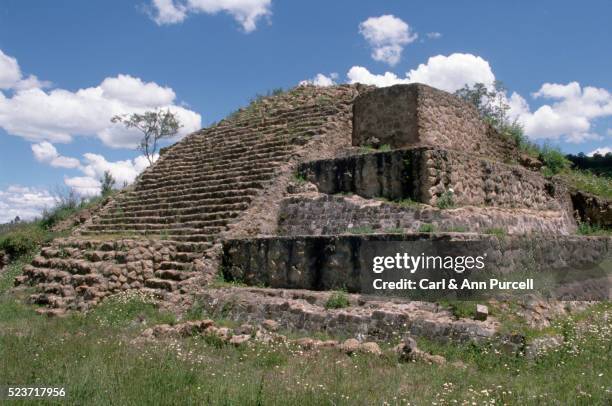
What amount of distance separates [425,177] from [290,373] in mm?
4662

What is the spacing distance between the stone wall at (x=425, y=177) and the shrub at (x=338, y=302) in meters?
2.43

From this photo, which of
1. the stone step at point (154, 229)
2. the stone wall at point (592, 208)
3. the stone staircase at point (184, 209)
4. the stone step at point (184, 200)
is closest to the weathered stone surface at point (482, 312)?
the stone staircase at point (184, 209)

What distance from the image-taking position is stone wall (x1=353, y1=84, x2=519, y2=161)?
11350 mm

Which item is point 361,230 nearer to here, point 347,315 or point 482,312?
point 347,315

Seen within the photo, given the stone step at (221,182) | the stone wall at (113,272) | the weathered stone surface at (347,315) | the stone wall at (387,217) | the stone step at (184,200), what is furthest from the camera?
the stone step at (221,182)

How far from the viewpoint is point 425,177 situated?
870 cm

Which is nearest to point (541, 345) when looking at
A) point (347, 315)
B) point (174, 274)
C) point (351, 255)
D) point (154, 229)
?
point (347, 315)

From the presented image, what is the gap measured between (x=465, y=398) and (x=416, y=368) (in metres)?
0.94

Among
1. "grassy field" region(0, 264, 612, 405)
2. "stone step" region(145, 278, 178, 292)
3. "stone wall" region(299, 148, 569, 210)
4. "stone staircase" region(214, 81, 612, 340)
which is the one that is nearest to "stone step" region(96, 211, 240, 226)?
"stone staircase" region(214, 81, 612, 340)

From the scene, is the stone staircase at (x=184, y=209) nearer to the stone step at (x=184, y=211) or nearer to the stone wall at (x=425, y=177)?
the stone step at (x=184, y=211)

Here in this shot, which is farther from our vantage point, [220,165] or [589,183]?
[589,183]

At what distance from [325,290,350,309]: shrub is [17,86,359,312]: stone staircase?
103 inches

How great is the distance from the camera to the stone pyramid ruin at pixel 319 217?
7.40m

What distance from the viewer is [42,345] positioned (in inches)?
241
